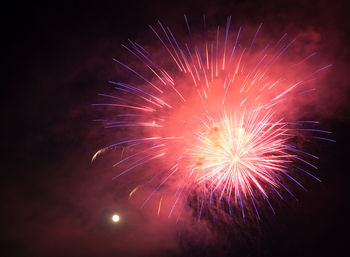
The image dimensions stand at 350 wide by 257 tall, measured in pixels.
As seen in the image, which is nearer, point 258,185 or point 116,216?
point 258,185

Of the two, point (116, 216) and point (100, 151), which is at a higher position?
point (100, 151)

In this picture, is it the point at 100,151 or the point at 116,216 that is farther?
the point at 116,216

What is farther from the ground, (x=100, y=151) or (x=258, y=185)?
(x=100, y=151)

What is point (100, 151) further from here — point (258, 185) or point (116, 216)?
point (258, 185)

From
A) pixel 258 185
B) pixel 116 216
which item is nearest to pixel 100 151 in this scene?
pixel 116 216
